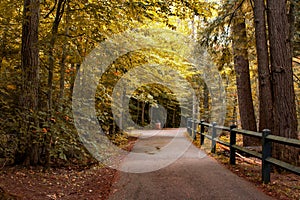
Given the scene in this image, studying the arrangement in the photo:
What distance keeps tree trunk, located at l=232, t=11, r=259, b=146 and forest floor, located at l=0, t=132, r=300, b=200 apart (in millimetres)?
4564

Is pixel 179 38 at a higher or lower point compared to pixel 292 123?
higher

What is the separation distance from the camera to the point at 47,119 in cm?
714

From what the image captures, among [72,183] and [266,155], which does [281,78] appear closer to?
[266,155]

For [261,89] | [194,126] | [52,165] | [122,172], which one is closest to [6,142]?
[52,165]

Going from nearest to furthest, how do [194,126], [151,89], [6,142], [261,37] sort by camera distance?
[6,142] < [261,37] < [194,126] < [151,89]

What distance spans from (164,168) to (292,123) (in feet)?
11.6

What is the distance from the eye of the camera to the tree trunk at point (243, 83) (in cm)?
1188

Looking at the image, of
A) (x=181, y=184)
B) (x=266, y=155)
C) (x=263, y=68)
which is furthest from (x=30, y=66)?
(x=263, y=68)

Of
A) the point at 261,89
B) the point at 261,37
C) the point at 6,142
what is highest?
the point at 261,37

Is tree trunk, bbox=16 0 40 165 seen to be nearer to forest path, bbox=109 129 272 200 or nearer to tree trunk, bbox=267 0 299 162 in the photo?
forest path, bbox=109 129 272 200

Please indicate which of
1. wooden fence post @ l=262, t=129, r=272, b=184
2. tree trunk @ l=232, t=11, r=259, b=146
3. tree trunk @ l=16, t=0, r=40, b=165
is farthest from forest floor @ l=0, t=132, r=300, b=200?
tree trunk @ l=232, t=11, r=259, b=146

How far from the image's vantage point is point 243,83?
41.3 ft

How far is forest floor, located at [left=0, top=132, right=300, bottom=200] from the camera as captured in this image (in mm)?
5383

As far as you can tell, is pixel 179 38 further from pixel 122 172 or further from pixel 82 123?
pixel 122 172
